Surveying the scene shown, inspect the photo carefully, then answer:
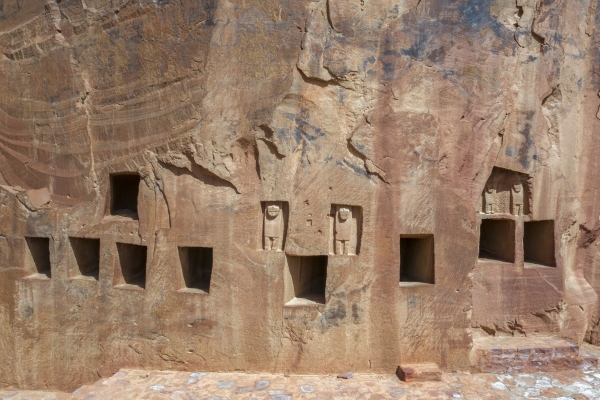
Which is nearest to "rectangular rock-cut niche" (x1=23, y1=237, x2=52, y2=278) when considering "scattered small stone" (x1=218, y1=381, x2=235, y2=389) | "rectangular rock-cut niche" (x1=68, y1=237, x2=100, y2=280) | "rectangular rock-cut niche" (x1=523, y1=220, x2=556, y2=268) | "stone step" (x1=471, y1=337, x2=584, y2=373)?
"rectangular rock-cut niche" (x1=68, y1=237, x2=100, y2=280)

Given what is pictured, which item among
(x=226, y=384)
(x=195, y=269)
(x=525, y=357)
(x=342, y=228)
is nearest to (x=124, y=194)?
(x=195, y=269)

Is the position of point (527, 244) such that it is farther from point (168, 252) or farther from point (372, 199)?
point (168, 252)

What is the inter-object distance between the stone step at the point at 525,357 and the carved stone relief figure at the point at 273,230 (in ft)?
9.33

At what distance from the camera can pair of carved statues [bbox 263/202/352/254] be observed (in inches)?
192

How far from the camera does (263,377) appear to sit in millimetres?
4852

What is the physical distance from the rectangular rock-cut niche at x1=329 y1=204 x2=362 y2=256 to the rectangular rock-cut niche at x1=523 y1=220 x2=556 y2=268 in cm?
264

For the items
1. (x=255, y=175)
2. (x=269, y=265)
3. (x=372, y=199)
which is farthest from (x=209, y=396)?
(x=372, y=199)

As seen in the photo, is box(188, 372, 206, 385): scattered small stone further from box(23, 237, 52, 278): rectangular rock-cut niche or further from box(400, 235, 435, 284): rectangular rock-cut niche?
box(400, 235, 435, 284): rectangular rock-cut niche

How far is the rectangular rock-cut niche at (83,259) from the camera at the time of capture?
18.0ft

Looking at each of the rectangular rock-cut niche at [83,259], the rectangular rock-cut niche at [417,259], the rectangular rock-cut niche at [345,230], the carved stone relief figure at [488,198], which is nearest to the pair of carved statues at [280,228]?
the rectangular rock-cut niche at [345,230]

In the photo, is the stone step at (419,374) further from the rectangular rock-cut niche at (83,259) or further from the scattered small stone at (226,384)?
the rectangular rock-cut niche at (83,259)

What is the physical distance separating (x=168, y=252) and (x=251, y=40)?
281 cm

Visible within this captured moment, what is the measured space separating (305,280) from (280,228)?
929mm

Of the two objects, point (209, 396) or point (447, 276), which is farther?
point (447, 276)
